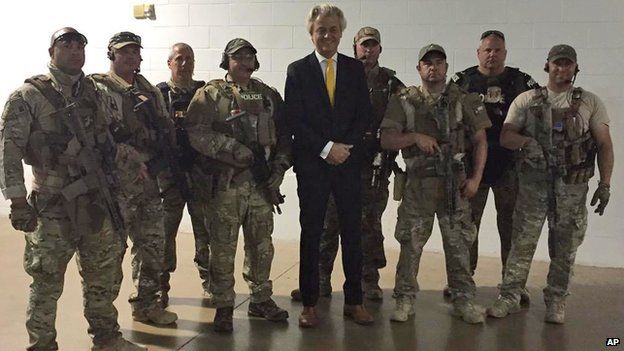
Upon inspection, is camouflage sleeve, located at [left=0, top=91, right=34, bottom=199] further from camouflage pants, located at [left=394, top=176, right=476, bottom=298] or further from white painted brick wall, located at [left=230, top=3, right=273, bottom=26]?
white painted brick wall, located at [left=230, top=3, right=273, bottom=26]

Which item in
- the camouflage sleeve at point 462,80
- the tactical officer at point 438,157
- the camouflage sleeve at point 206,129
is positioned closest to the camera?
the camouflage sleeve at point 206,129

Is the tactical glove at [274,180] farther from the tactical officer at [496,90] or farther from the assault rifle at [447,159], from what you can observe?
the tactical officer at [496,90]

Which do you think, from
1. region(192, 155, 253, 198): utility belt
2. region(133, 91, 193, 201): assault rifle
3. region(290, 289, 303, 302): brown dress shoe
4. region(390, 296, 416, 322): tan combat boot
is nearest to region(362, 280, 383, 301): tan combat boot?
region(390, 296, 416, 322): tan combat boot

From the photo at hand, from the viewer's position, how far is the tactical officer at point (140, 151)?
3.15 metres

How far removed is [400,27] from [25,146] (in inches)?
125

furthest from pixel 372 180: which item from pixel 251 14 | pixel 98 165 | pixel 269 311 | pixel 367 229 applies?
pixel 251 14

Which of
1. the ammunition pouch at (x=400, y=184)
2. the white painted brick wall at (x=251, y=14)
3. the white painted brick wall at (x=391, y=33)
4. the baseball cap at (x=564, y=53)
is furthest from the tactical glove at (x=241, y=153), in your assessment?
the white painted brick wall at (x=251, y=14)

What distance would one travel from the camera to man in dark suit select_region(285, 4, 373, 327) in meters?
3.10

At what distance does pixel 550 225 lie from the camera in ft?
10.9

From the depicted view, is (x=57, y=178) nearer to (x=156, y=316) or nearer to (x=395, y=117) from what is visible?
(x=156, y=316)

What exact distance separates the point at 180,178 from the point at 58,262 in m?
0.92

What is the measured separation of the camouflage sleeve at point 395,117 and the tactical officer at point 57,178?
149 centimetres

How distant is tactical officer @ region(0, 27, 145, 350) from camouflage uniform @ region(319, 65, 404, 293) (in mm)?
1385

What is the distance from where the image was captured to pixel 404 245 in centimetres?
338
